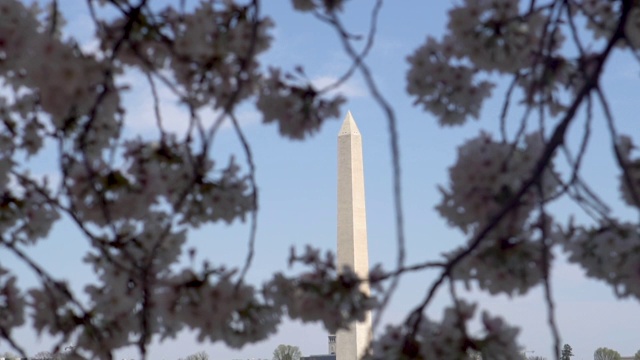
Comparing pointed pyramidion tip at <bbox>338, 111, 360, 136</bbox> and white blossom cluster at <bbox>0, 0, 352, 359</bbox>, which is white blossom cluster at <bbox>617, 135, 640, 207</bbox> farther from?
pointed pyramidion tip at <bbox>338, 111, 360, 136</bbox>

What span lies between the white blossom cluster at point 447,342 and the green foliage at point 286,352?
42.9 meters

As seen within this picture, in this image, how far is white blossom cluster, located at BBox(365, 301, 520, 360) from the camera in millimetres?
1738

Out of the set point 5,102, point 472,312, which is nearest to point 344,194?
point 5,102

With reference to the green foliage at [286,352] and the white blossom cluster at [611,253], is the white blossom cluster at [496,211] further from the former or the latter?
the green foliage at [286,352]

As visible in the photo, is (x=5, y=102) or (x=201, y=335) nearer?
(x=201, y=335)

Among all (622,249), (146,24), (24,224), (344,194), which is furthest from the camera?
(344,194)

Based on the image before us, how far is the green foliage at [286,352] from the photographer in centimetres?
4416

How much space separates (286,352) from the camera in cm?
4456

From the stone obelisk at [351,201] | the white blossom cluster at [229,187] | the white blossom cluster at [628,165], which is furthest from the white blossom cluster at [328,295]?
the stone obelisk at [351,201]

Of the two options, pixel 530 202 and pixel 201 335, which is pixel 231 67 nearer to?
pixel 201 335

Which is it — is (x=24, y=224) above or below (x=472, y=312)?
above

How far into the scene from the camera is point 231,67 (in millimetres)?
2199

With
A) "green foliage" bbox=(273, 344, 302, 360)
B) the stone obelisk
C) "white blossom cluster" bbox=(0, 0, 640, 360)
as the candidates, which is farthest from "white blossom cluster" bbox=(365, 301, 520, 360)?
"green foliage" bbox=(273, 344, 302, 360)

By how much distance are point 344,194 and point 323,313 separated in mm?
10803
